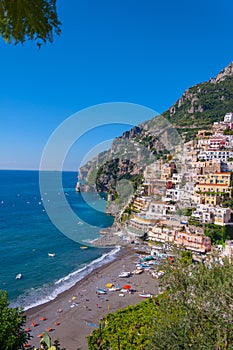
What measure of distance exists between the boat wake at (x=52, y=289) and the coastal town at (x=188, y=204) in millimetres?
6181

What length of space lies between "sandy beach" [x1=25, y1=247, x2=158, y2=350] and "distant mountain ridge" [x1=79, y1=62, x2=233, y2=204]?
22714 millimetres

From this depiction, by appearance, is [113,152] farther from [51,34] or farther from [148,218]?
[51,34]

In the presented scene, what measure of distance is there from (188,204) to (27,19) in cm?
2510

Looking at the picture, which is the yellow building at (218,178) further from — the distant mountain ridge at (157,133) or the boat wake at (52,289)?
the boat wake at (52,289)

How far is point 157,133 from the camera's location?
53.8m

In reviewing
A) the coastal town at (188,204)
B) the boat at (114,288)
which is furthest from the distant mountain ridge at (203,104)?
the boat at (114,288)

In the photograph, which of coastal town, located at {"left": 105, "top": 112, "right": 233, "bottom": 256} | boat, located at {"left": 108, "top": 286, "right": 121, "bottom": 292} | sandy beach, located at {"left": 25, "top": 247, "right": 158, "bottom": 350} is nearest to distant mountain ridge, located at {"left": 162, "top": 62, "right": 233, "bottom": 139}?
coastal town, located at {"left": 105, "top": 112, "right": 233, "bottom": 256}

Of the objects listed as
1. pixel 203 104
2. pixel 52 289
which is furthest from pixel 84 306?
pixel 203 104

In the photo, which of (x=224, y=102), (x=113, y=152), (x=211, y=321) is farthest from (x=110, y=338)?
(x=224, y=102)

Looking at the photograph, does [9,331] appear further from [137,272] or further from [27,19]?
[137,272]

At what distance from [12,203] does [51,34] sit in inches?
1816

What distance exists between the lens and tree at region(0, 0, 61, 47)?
2576 mm

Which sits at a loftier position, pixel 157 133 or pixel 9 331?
pixel 157 133

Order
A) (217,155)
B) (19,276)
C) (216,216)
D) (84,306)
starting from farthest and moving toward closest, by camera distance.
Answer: (217,155), (216,216), (19,276), (84,306)
